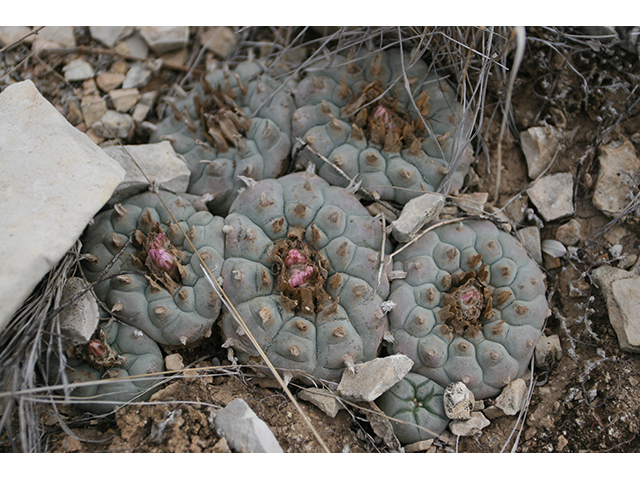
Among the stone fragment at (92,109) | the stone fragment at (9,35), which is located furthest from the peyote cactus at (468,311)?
the stone fragment at (9,35)

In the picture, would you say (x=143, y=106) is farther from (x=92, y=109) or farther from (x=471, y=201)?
(x=471, y=201)

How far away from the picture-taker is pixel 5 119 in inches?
90.7

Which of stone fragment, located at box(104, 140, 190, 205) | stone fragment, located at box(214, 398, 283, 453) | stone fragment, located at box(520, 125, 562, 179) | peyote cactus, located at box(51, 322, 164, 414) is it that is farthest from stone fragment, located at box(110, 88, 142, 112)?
stone fragment, located at box(520, 125, 562, 179)

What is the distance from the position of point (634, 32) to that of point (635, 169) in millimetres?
749

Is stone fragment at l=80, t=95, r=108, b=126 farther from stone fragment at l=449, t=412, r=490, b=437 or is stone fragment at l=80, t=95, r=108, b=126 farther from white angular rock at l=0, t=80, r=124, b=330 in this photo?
stone fragment at l=449, t=412, r=490, b=437

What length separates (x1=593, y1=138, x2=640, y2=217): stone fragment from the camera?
9.16 feet

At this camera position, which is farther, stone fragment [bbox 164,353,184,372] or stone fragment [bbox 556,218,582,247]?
stone fragment [bbox 556,218,582,247]

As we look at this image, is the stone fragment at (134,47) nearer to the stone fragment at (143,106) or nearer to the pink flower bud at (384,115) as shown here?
the stone fragment at (143,106)

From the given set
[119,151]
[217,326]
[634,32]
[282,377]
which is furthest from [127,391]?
[634,32]

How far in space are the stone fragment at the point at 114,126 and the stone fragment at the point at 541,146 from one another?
2.51 m

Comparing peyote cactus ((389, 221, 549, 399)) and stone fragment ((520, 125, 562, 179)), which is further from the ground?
stone fragment ((520, 125, 562, 179))

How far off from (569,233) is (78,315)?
8.61 ft

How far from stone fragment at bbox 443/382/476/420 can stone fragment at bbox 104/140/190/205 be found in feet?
5.85

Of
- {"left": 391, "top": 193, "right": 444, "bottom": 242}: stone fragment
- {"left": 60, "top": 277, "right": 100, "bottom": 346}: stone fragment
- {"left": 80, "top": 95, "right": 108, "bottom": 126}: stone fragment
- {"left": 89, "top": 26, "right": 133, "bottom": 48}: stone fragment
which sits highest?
{"left": 89, "top": 26, "right": 133, "bottom": 48}: stone fragment
